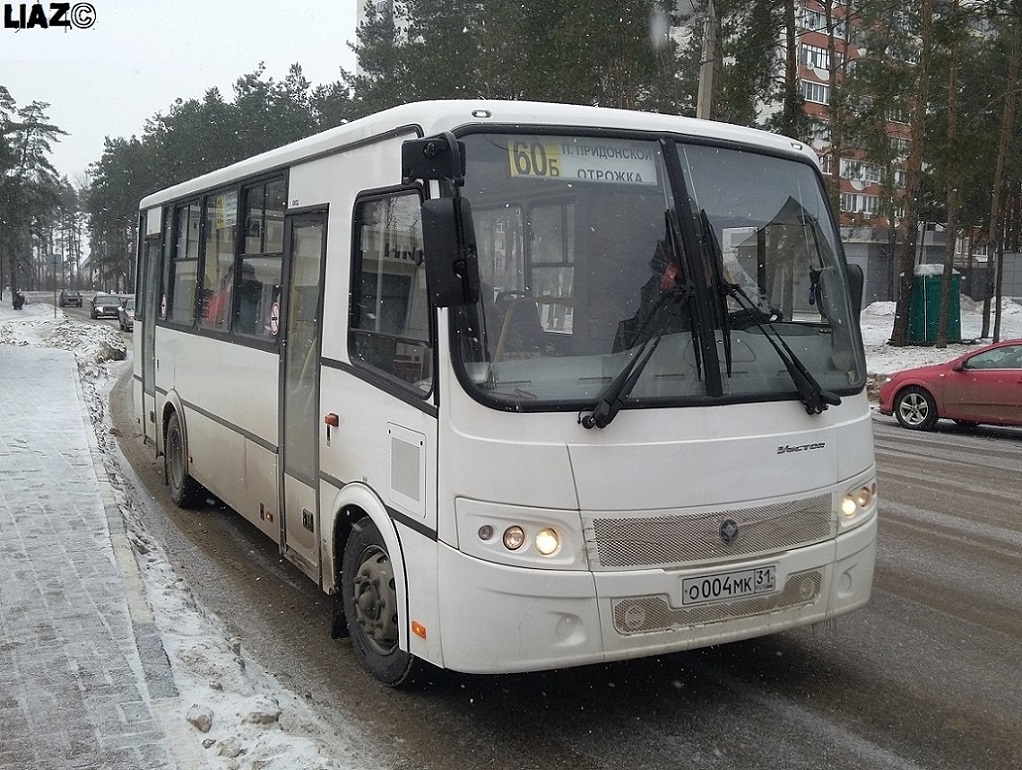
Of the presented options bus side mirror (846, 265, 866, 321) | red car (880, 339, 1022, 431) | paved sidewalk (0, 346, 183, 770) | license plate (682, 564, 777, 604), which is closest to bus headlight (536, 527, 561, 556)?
license plate (682, 564, 777, 604)

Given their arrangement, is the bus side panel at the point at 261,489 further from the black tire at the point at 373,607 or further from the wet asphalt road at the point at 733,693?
the black tire at the point at 373,607

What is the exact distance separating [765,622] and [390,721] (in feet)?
5.70

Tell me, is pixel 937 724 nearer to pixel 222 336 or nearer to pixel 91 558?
pixel 91 558

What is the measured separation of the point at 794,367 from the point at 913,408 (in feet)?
41.3

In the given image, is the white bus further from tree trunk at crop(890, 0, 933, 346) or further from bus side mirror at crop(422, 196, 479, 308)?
tree trunk at crop(890, 0, 933, 346)

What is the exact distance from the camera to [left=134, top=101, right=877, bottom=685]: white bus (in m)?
4.25

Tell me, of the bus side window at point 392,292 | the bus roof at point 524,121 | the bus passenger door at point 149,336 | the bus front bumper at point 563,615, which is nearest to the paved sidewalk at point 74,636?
the bus passenger door at point 149,336

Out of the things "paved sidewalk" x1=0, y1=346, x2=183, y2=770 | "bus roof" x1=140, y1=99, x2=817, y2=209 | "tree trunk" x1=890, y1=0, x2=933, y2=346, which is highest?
"tree trunk" x1=890, y1=0, x2=933, y2=346

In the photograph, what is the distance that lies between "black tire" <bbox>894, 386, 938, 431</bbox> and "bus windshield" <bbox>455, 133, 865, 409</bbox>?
Answer: 12147mm

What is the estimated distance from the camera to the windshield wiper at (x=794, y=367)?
4.72m

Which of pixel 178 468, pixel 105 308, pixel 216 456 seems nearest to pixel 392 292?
pixel 216 456

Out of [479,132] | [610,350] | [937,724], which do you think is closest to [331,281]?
[479,132]

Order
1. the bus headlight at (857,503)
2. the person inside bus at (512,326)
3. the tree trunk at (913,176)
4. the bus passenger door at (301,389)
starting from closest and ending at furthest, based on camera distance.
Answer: the person inside bus at (512,326) → the bus headlight at (857,503) → the bus passenger door at (301,389) → the tree trunk at (913,176)

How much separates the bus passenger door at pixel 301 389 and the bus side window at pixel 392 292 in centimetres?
58
